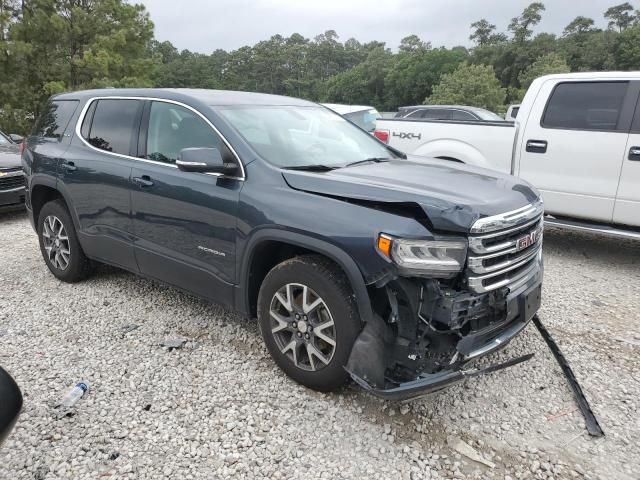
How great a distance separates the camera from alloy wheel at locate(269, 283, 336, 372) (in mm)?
2834

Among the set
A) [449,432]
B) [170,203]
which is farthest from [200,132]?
[449,432]

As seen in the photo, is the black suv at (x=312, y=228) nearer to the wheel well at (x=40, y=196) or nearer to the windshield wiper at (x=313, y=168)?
the windshield wiper at (x=313, y=168)

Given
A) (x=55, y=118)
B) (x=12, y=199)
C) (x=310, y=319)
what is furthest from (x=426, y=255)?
(x=12, y=199)

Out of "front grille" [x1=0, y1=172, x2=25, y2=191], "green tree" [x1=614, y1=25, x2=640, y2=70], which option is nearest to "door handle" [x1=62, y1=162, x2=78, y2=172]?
"front grille" [x1=0, y1=172, x2=25, y2=191]

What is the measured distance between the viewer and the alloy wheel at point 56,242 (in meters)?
4.61

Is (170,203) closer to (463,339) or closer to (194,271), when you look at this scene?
(194,271)

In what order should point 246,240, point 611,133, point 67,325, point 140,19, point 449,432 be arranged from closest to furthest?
point 449,432
point 246,240
point 67,325
point 611,133
point 140,19

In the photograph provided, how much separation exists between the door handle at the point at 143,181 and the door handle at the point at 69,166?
2.99 feet

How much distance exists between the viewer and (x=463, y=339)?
2.53 meters

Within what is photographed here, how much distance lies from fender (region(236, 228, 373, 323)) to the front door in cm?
12

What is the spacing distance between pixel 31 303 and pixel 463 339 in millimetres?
3756

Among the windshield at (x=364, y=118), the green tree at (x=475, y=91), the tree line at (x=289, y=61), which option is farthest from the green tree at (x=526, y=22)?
the windshield at (x=364, y=118)

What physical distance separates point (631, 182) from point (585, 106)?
3.21 feet

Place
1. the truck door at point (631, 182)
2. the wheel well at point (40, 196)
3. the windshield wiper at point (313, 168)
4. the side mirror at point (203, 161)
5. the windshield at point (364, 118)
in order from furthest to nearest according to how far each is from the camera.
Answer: the windshield at point (364, 118) < the truck door at point (631, 182) < the wheel well at point (40, 196) < the windshield wiper at point (313, 168) < the side mirror at point (203, 161)
